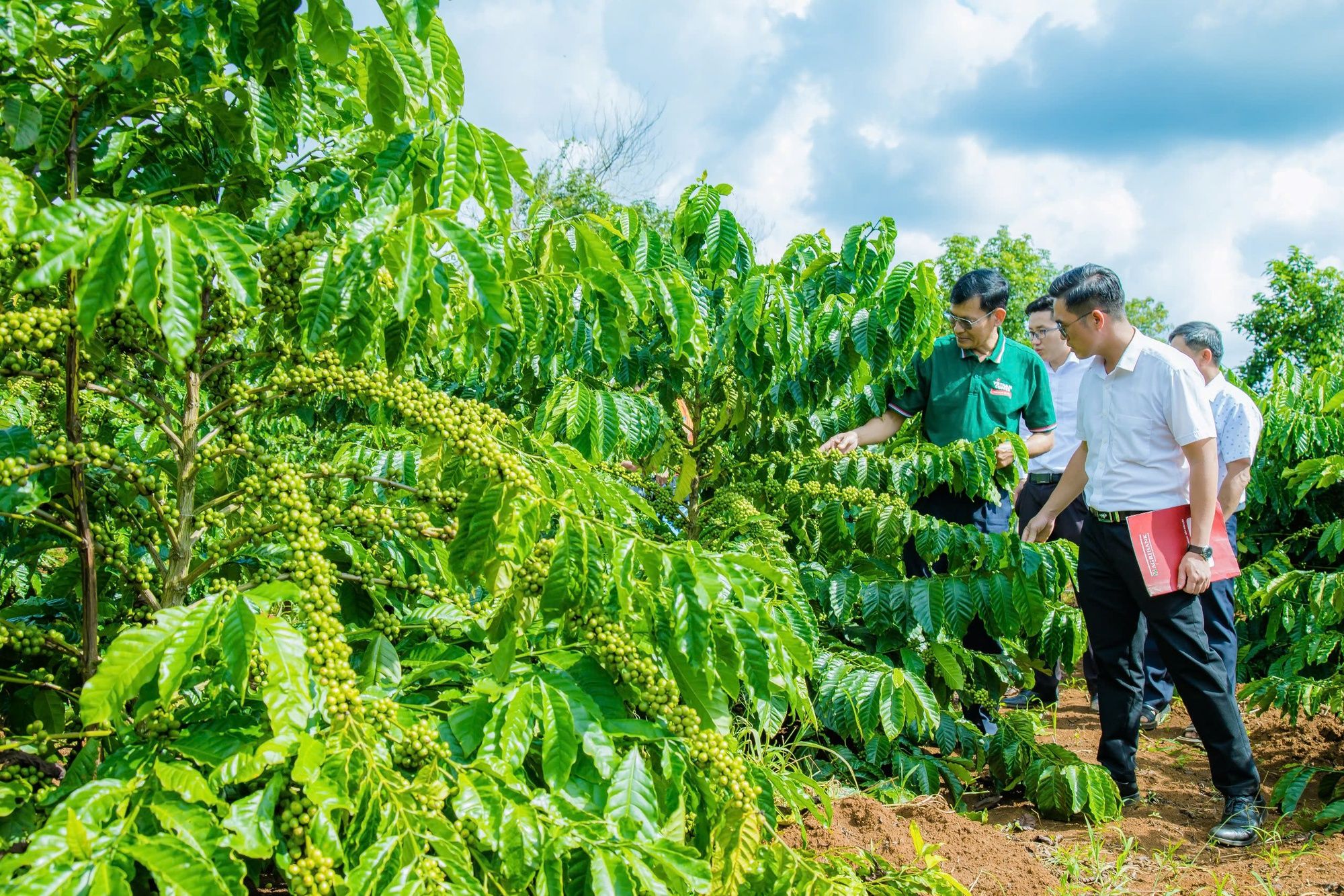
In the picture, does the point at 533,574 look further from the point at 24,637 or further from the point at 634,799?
the point at 24,637

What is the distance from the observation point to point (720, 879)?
1.91 m

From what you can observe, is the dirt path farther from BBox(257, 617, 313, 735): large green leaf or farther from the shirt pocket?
BBox(257, 617, 313, 735): large green leaf

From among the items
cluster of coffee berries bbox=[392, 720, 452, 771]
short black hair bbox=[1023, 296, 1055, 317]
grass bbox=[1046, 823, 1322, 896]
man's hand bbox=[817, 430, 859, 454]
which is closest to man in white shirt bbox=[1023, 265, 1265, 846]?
grass bbox=[1046, 823, 1322, 896]

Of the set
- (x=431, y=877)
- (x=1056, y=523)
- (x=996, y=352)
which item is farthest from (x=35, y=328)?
(x=1056, y=523)

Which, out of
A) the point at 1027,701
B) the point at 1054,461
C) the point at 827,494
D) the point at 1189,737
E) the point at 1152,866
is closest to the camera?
the point at 1152,866

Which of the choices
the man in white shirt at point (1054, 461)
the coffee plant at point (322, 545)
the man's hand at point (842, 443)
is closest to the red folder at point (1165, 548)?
the man's hand at point (842, 443)

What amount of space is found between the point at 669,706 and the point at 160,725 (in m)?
0.85

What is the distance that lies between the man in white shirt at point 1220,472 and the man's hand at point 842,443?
1.34 metres

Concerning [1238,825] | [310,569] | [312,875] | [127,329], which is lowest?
[1238,825]

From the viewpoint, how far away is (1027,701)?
5.22m

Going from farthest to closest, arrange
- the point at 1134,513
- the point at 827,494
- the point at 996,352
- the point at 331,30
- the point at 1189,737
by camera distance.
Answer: the point at 1189,737, the point at 996,352, the point at 827,494, the point at 1134,513, the point at 331,30

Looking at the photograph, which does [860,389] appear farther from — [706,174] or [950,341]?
[706,174]

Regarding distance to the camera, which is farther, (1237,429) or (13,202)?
(1237,429)

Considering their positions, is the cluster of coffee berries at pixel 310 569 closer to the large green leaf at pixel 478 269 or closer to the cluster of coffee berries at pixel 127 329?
the cluster of coffee berries at pixel 127 329
